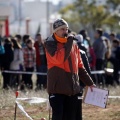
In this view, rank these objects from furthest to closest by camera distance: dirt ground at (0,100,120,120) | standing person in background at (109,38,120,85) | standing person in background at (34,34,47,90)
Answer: standing person in background at (109,38,120,85) < standing person in background at (34,34,47,90) < dirt ground at (0,100,120,120)

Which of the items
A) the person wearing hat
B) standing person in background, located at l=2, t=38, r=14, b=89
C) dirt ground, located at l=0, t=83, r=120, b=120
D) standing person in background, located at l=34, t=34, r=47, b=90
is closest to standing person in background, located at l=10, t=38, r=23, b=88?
standing person in background, located at l=2, t=38, r=14, b=89

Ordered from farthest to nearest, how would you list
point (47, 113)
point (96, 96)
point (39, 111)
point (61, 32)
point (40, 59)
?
point (40, 59), point (39, 111), point (47, 113), point (96, 96), point (61, 32)

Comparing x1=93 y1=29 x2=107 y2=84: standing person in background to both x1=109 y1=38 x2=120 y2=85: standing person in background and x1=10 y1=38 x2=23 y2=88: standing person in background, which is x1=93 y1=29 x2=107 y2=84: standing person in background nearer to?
x1=109 y1=38 x2=120 y2=85: standing person in background

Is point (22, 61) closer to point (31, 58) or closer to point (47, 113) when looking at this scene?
point (31, 58)

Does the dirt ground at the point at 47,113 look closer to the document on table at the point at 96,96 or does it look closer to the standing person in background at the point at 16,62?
the document on table at the point at 96,96

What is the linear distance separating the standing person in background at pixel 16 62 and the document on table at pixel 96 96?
6.52m

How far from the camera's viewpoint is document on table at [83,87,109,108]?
737 cm

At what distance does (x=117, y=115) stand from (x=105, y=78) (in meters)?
6.10

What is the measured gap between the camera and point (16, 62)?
14.1 meters

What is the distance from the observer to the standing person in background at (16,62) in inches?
547

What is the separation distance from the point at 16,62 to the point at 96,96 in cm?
697

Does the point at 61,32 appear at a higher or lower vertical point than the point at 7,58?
higher

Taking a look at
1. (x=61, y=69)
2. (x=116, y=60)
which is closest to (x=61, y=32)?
(x=61, y=69)

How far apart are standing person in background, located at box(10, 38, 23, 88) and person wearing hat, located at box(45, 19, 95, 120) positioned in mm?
6880
